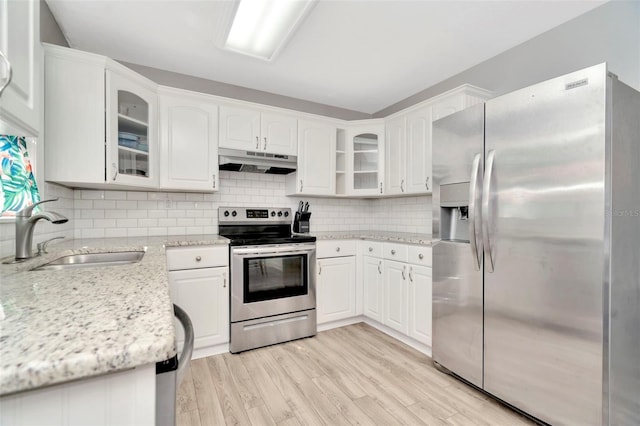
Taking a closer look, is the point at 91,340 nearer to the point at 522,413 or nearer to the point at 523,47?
the point at 522,413

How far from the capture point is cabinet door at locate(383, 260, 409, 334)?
8.27 ft

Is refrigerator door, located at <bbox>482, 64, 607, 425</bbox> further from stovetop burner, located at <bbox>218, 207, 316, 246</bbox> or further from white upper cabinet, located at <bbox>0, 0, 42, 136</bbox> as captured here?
white upper cabinet, located at <bbox>0, 0, 42, 136</bbox>

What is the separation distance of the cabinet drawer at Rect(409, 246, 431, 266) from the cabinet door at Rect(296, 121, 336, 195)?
1131 millimetres

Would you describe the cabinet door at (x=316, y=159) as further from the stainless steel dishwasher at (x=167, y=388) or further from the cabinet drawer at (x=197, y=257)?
the stainless steel dishwasher at (x=167, y=388)

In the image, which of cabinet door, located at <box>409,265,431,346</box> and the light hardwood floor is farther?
cabinet door, located at <box>409,265,431,346</box>

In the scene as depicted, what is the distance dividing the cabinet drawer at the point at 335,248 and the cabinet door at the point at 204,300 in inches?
34.7

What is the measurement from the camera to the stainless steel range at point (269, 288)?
7.88 ft

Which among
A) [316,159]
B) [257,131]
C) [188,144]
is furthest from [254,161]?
[316,159]

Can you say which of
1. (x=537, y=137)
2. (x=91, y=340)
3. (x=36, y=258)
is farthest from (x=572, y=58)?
(x=36, y=258)

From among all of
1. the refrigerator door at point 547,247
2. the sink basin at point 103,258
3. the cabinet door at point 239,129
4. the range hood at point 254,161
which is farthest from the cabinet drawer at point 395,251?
the sink basin at point 103,258

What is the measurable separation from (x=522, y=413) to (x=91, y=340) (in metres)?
2.13

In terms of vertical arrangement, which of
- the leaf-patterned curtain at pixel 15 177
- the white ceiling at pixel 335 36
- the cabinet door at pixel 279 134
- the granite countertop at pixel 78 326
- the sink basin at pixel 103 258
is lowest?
the sink basin at pixel 103 258

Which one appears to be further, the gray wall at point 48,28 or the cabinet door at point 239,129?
the cabinet door at point 239,129

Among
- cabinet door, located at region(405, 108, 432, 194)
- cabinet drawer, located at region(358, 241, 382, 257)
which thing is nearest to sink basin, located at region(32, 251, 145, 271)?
cabinet drawer, located at region(358, 241, 382, 257)
